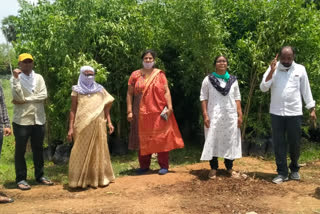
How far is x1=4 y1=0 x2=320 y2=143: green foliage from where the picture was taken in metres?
5.52

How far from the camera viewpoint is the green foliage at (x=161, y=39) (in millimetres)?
5520

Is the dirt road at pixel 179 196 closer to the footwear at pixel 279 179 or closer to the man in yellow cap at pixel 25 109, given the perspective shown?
the footwear at pixel 279 179

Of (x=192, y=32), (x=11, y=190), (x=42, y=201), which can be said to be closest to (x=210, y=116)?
(x=192, y=32)

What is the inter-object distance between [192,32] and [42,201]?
11.8 ft

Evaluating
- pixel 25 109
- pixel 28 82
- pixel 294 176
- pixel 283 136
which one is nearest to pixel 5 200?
pixel 25 109

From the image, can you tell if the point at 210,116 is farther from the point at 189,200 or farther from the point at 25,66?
the point at 25,66

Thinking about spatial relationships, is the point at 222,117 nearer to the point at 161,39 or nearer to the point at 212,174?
the point at 212,174

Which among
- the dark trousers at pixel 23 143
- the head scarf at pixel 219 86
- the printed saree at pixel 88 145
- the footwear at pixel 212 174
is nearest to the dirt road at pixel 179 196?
the footwear at pixel 212 174

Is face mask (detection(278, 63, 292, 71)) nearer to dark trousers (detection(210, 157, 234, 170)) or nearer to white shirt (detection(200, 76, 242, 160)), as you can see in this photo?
white shirt (detection(200, 76, 242, 160))

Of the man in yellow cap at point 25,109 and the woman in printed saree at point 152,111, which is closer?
the man in yellow cap at point 25,109

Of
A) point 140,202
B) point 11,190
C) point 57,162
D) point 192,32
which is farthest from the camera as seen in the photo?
point 57,162

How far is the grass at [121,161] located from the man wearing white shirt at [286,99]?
1.90 metres

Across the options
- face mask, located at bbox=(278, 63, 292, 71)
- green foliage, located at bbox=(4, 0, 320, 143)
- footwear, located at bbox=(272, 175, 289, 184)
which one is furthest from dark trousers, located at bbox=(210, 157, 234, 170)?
green foliage, located at bbox=(4, 0, 320, 143)

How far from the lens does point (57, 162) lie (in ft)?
20.5
